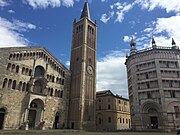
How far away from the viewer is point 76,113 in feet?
125

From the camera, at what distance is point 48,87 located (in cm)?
3653

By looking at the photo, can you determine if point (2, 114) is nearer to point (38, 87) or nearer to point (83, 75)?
point (38, 87)

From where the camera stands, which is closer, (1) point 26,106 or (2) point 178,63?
(1) point 26,106

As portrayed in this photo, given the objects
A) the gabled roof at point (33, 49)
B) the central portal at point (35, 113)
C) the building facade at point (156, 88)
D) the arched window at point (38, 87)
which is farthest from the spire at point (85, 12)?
the central portal at point (35, 113)

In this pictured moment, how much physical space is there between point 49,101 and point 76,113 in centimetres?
732

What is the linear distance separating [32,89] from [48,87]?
13.8ft

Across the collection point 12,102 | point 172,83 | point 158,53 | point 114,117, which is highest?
point 158,53

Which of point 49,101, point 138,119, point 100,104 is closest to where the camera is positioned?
point 49,101

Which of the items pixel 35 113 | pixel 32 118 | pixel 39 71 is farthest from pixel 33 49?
pixel 32 118

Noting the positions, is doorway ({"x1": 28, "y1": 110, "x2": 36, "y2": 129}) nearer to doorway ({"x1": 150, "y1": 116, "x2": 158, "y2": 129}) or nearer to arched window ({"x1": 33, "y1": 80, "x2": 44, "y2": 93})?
arched window ({"x1": 33, "y1": 80, "x2": 44, "y2": 93})

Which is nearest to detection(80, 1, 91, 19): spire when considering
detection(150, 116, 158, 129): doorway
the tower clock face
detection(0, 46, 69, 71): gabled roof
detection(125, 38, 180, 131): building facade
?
the tower clock face

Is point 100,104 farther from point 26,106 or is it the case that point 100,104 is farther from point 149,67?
point 26,106

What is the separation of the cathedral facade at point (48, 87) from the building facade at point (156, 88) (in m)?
11.8

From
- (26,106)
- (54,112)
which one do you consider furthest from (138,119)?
(26,106)
